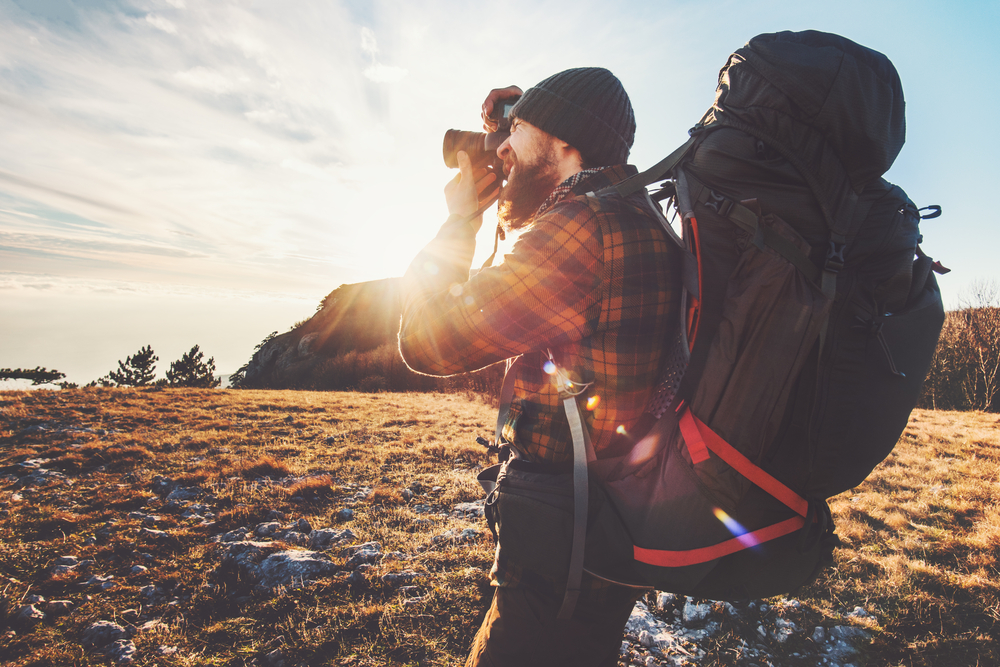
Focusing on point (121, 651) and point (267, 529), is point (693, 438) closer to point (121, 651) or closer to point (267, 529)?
point (121, 651)

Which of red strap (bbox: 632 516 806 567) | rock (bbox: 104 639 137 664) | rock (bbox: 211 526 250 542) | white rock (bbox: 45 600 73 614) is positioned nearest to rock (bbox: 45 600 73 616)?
white rock (bbox: 45 600 73 614)

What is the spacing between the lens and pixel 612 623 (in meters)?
1.49

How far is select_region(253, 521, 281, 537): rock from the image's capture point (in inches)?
145

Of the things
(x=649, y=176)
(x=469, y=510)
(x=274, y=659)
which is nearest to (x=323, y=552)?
(x=274, y=659)

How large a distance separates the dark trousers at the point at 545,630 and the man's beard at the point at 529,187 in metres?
1.43

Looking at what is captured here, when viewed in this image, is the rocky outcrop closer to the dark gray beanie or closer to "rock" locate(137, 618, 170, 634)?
"rock" locate(137, 618, 170, 634)

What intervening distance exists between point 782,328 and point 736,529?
57 centimetres

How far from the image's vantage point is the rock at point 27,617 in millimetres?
2531

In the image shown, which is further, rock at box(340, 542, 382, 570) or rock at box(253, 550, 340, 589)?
rock at box(340, 542, 382, 570)

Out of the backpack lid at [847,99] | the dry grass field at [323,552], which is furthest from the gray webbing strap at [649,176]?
the dry grass field at [323,552]

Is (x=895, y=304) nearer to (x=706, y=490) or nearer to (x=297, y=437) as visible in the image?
(x=706, y=490)

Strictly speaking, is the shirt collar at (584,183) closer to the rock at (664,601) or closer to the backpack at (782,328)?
the backpack at (782,328)

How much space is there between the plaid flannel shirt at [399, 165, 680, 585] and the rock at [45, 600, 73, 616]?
322 centimetres

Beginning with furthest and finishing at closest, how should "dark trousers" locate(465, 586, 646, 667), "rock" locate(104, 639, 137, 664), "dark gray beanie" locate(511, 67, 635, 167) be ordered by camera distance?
1. "rock" locate(104, 639, 137, 664)
2. "dark gray beanie" locate(511, 67, 635, 167)
3. "dark trousers" locate(465, 586, 646, 667)
